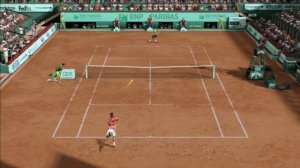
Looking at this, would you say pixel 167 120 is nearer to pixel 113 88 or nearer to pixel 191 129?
pixel 191 129

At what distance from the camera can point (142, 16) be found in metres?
54.7

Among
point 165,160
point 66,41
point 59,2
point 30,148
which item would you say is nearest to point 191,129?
point 165,160

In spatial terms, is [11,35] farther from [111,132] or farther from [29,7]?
[111,132]

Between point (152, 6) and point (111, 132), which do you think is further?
point (152, 6)

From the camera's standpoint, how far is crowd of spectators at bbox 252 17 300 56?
4028 cm

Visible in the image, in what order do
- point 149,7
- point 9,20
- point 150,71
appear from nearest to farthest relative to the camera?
point 150,71, point 9,20, point 149,7

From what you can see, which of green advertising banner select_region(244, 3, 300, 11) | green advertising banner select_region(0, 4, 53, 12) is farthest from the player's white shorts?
green advertising banner select_region(244, 3, 300, 11)

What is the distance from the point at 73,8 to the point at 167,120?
107ft

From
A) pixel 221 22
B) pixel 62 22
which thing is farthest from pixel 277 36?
pixel 62 22

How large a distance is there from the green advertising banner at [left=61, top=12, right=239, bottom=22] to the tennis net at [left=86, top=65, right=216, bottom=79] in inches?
698

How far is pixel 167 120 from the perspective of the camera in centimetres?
2692

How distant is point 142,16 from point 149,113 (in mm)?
28355

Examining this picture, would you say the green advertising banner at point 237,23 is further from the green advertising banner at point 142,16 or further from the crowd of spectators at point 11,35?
the crowd of spectators at point 11,35

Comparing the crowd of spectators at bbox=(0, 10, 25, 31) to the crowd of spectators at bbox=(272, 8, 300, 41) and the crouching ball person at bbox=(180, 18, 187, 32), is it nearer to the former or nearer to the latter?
the crouching ball person at bbox=(180, 18, 187, 32)
